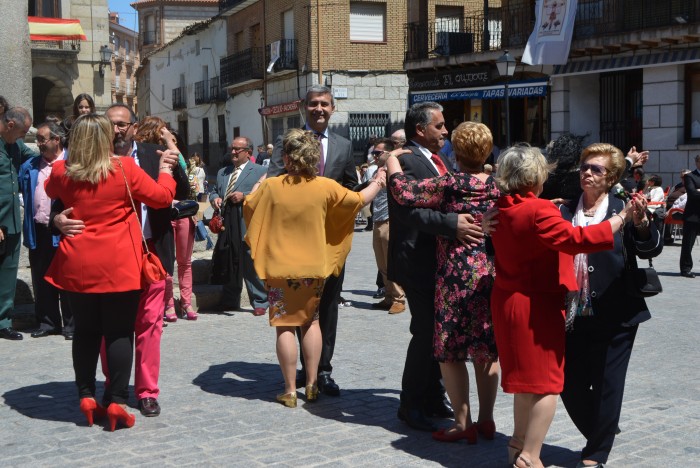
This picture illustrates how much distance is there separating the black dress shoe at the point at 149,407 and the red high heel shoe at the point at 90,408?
9.2 inches

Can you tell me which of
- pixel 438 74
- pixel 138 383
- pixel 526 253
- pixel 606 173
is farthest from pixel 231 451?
pixel 438 74

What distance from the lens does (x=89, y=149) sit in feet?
17.9

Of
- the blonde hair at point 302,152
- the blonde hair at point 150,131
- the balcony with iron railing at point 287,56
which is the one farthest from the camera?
the balcony with iron railing at point 287,56

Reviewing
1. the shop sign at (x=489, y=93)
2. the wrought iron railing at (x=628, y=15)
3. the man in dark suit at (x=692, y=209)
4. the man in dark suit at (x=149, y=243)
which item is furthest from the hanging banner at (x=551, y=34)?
the man in dark suit at (x=149, y=243)

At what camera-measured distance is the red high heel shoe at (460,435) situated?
529cm

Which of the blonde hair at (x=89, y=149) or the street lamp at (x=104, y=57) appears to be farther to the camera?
the street lamp at (x=104, y=57)

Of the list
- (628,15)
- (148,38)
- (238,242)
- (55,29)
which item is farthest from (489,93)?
(148,38)

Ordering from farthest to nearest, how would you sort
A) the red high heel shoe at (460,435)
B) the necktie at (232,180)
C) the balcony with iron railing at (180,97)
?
the balcony with iron railing at (180,97), the necktie at (232,180), the red high heel shoe at (460,435)

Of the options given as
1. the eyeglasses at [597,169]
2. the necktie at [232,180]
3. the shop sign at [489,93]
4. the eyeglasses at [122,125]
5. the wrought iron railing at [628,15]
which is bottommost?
the necktie at [232,180]

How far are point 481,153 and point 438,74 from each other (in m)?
25.9

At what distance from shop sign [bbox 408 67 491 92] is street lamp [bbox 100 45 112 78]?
9.09m

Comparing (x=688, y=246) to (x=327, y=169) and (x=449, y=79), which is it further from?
(x=449, y=79)

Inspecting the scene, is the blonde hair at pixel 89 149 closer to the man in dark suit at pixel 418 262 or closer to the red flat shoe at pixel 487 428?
the man in dark suit at pixel 418 262

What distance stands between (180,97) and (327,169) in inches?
1773
